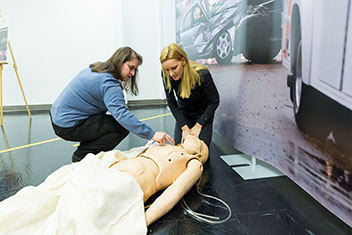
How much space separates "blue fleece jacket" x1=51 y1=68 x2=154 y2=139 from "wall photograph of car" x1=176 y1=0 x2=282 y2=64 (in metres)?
0.95

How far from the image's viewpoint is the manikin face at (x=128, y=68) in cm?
172

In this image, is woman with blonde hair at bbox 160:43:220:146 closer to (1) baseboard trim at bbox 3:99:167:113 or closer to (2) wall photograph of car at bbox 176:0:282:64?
(2) wall photograph of car at bbox 176:0:282:64

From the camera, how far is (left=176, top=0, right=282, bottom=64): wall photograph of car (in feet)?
5.16

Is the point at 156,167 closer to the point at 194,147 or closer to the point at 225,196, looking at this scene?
the point at 194,147

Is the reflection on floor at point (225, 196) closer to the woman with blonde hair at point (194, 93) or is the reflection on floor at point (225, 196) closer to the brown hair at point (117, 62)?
the woman with blonde hair at point (194, 93)

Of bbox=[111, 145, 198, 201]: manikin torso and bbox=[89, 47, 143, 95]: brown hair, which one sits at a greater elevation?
bbox=[89, 47, 143, 95]: brown hair

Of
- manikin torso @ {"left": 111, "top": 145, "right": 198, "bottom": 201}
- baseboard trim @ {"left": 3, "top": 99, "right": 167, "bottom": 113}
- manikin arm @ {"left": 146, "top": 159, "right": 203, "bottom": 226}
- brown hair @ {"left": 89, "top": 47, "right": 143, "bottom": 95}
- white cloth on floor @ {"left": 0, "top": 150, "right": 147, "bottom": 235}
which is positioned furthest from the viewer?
baseboard trim @ {"left": 3, "top": 99, "right": 167, "bottom": 113}

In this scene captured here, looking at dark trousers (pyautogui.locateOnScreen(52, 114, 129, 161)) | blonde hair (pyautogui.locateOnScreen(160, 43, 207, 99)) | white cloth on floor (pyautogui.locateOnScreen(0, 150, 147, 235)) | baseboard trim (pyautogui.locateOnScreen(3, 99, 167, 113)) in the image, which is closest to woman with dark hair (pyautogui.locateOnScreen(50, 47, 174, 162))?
dark trousers (pyautogui.locateOnScreen(52, 114, 129, 161))

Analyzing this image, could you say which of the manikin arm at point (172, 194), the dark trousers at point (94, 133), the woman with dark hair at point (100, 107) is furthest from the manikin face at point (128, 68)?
the manikin arm at point (172, 194)

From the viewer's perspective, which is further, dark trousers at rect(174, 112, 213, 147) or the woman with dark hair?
dark trousers at rect(174, 112, 213, 147)

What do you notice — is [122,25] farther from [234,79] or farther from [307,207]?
[307,207]

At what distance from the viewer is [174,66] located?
1815mm

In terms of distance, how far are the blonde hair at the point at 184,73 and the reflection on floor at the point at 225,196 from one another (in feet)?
2.12

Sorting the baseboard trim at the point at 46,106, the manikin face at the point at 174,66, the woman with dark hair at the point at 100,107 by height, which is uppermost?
the manikin face at the point at 174,66
